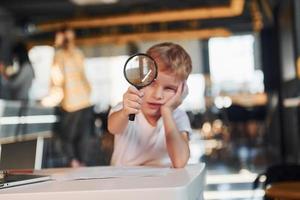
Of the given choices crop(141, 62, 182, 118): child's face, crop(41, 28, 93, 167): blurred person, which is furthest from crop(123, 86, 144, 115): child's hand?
crop(41, 28, 93, 167): blurred person

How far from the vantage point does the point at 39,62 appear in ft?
19.6

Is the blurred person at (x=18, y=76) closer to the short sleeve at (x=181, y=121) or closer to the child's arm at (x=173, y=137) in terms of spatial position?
the short sleeve at (x=181, y=121)

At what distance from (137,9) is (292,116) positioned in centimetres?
234

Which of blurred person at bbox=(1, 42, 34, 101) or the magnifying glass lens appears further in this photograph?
blurred person at bbox=(1, 42, 34, 101)

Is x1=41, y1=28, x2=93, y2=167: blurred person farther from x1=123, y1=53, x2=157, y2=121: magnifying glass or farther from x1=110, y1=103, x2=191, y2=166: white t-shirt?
x1=123, y1=53, x2=157, y2=121: magnifying glass

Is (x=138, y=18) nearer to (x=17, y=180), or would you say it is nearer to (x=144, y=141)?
(x=144, y=141)

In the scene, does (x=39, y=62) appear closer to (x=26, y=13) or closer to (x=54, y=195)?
(x=26, y=13)

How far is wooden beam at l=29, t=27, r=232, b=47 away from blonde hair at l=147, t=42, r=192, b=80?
3.97m

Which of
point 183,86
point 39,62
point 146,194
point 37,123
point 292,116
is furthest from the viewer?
point 39,62

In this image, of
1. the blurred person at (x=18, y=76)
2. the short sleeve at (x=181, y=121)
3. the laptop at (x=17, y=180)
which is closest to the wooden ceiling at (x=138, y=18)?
the blurred person at (x=18, y=76)

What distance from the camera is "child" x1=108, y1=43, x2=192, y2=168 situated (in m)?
1.42

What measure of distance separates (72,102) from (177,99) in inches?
135

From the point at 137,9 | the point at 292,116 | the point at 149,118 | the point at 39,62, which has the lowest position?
the point at 292,116

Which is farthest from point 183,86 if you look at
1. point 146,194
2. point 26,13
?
point 26,13
